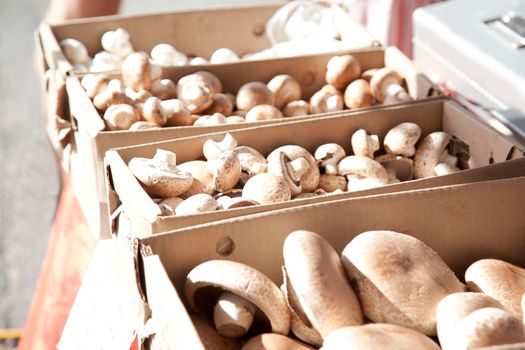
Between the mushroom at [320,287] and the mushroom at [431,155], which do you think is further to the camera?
the mushroom at [431,155]

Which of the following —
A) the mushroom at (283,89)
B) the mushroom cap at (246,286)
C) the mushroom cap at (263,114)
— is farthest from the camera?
the mushroom at (283,89)

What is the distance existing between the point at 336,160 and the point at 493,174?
270 millimetres

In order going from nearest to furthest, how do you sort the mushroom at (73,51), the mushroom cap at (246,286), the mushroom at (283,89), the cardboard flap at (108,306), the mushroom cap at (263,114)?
the mushroom cap at (246,286) < the cardboard flap at (108,306) < the mushroom cap at (263,114) < the mushroom at (283,89) < the mushroom at (73,51)

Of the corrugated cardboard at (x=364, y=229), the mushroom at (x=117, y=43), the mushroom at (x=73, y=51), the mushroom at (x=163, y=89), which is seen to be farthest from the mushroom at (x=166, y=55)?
the corrugated cardboard at (x=364, y=229)

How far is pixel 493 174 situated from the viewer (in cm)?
110

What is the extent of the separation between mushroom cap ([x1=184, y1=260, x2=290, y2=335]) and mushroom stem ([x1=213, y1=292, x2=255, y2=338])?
0.01 meters

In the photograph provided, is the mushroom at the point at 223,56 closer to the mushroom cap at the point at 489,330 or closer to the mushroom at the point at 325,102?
the mushroom at the point at 325,102

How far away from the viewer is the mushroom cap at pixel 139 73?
142 cm

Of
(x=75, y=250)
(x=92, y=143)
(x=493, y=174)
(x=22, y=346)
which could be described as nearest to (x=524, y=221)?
(x=493, y=174)

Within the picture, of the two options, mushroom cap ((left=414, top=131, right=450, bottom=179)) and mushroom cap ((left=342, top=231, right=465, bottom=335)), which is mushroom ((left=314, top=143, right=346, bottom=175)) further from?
mushroom cap ((left=342, top=231, right=465, bottom=335))

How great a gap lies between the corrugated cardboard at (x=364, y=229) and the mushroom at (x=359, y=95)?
1.56ft

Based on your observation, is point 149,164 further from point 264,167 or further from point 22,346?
point 22,346

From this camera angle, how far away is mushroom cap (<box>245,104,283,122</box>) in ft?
4.54

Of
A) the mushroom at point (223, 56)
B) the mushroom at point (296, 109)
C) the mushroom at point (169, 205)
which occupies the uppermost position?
the mushroom at point (223, 56)
